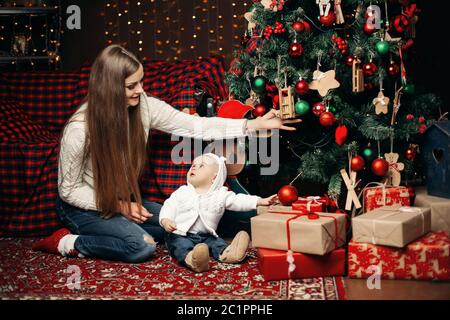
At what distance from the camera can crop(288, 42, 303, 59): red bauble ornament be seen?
288cm

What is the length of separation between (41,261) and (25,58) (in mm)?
2474

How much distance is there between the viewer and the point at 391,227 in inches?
98.7

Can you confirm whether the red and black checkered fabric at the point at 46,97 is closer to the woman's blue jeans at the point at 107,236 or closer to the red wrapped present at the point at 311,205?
the woman's blue jeans at the point at 107,236

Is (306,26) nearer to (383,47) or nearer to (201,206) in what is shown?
(383,47)

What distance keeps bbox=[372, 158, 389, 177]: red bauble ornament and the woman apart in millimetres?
471

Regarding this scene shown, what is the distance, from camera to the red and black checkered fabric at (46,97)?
392cm

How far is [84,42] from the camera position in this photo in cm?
542

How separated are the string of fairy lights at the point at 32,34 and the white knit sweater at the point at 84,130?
2.11 m

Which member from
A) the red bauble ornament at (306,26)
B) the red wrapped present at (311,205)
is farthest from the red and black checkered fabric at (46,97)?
the red wrapped present at (311,205)

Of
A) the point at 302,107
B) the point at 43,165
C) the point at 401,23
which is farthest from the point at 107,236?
the point at 401,23

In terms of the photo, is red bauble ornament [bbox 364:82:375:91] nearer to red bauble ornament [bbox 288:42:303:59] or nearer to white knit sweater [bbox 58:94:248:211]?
red bauble ornament [bbox 288:42:303:59]

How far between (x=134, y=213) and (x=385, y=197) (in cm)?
126

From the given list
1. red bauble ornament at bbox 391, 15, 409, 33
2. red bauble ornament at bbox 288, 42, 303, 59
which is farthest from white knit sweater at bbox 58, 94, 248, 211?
red bauble ornament at bbox 391, 15, 409, 33
